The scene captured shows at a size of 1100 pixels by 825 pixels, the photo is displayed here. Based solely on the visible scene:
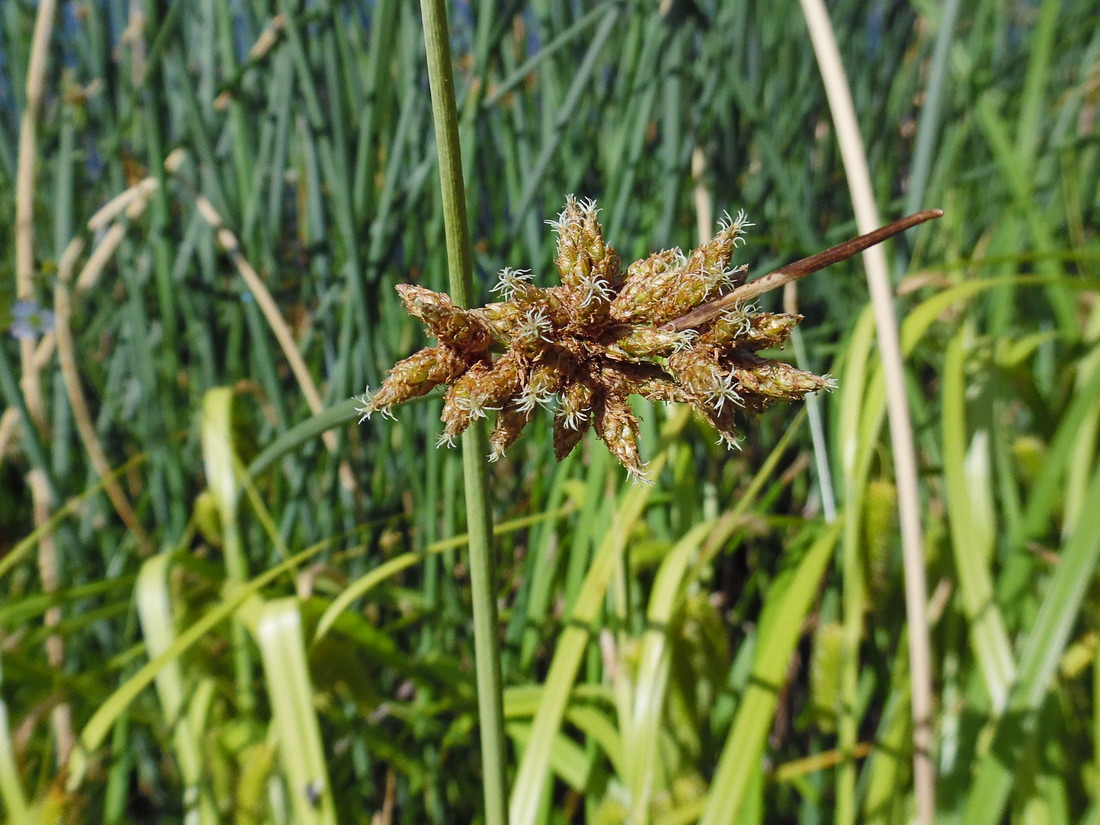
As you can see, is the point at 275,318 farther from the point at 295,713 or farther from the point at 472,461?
the point at 472,461

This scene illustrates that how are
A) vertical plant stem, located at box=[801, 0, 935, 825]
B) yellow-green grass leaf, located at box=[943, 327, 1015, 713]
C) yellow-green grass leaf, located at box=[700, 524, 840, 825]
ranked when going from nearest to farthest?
vertical plant stem, located at box=[801, 0, 935, 825], yellow-green grass leaf, located at box=[700, 524, 840, 825], yellow-green grass leaf, located at box=[943, 327, 1015, 713]

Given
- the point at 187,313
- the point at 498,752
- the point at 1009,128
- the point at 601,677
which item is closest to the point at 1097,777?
the point at 601,677

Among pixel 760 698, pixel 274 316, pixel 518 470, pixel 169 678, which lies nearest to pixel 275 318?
pixel 274 316

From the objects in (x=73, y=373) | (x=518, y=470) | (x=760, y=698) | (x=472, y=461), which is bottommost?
(x=760, y=698)

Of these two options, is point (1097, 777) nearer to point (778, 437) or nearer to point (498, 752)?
point (778, 437)

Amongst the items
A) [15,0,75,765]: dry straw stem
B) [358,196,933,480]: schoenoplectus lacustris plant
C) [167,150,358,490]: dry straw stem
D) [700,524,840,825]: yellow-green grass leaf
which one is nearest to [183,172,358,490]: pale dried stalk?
[167,150,358,490]: dry straw stem

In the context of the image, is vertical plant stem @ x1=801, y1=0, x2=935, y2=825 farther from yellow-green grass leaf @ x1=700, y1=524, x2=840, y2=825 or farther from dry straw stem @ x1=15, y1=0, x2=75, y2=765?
dry straw stem @ x1=15, y1=0, x2=75, y2=765
